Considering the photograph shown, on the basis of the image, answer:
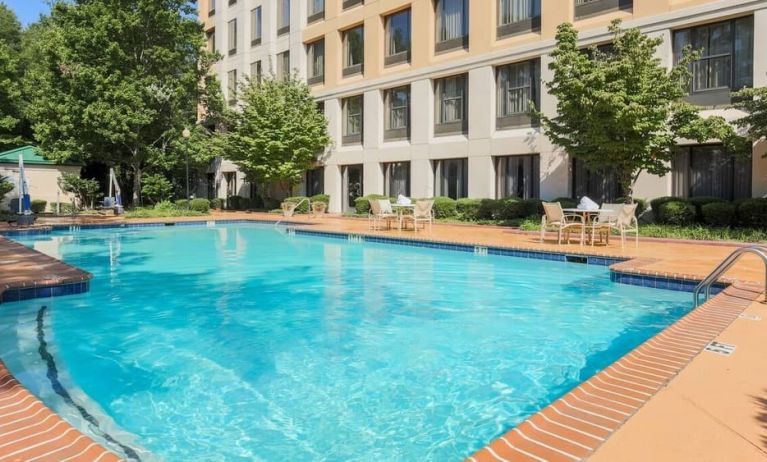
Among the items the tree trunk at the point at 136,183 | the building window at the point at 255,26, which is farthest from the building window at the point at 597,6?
the tree trunk at the point at 136,183

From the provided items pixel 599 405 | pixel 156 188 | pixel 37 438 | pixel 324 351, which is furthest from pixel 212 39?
pixel 599 405

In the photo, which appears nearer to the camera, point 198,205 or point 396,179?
point 396,179

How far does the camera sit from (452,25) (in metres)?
20.4

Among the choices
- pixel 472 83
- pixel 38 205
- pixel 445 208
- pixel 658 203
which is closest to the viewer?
pixel 658 203

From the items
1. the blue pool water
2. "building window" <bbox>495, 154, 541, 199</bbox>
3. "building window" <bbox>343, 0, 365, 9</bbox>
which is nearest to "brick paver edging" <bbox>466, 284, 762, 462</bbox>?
the blue pool water

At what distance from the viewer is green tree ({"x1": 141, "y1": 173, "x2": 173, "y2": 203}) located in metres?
26.3

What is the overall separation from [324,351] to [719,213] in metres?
11.9

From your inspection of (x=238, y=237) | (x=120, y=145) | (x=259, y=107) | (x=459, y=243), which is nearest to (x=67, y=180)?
(x=120, y=145)

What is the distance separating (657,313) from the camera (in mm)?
6316

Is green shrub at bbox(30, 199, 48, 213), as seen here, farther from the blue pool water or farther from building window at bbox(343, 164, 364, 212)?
the blue pool water

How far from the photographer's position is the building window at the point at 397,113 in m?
22.2

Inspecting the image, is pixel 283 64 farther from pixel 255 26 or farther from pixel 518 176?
pixel 518 176

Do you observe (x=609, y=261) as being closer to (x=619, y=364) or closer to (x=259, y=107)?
(x=619, y=364)

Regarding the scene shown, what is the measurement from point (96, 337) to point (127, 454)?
280 centimetres
